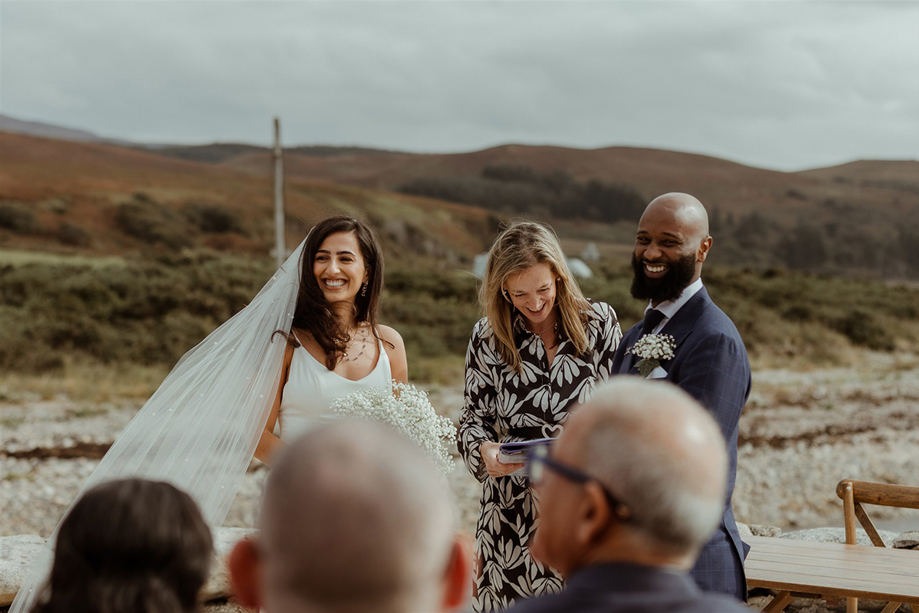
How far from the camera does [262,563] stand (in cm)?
136

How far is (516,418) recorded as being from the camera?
3.78 m

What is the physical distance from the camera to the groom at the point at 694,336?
2.81m

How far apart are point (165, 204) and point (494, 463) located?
1546 inches

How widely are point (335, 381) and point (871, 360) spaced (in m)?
25.6

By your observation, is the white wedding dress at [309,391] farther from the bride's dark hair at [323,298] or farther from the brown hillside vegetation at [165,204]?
the brown hillside vegetation at [165,204]

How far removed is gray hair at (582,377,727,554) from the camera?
1.42 meters

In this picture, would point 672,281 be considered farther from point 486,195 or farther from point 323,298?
point 486,195

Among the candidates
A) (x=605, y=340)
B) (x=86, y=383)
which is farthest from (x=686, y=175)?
(x=605, y=340)

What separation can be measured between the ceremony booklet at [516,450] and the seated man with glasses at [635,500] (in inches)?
74.7

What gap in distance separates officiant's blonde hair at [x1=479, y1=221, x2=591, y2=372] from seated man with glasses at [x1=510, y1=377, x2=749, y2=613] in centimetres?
227

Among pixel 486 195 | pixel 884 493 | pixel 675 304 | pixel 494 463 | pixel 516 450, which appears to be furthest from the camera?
pixel 486 195

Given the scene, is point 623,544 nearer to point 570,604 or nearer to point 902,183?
point 570,604

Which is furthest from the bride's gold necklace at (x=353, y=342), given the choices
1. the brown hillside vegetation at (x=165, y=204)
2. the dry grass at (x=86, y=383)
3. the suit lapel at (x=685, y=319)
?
the brown hillside vegetation at (x=165, y=204)

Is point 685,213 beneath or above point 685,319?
above
